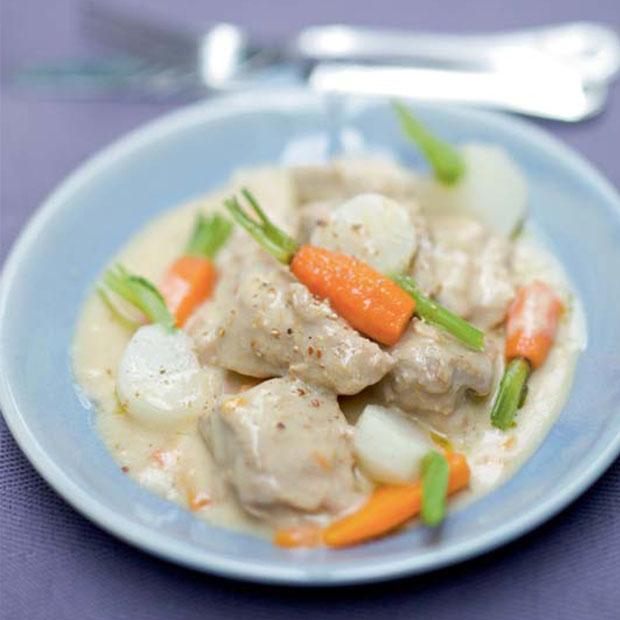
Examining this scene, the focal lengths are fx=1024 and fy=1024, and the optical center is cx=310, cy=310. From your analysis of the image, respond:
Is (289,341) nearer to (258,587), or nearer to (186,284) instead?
(186,284)

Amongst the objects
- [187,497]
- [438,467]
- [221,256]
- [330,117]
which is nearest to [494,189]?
[330,117]

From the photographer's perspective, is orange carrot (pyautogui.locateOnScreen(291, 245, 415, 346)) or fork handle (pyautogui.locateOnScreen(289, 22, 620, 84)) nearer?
orange carrot (pyautogui.locateOnScreen(291, 245, 415, 346))

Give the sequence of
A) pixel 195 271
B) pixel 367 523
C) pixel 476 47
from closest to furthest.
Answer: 1. pixel 367 523
2. pixel 195 271
3. pixel 476 47

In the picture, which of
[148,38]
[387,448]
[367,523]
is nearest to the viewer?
[367,523]

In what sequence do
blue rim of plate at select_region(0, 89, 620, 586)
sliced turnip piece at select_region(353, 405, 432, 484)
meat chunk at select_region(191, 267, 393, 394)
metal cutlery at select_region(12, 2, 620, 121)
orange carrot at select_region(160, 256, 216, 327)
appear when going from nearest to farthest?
blue rim of plate at select_region(0, 89, 620, 586) < sliced turnip piece at select_region(353, 405, 432, 484) < meat chunk at select_region(191, 267, 393, 394) < orange carrot at select_region(160, 256, 216, 327) < metal cutlery at select_region(12, 2, 620, 121)

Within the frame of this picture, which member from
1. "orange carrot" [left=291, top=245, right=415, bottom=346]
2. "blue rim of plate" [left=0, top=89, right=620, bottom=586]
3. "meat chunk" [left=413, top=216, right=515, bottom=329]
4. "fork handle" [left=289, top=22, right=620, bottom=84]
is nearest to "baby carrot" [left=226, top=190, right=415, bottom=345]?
"orange carrot" [left=291, top=245, right=415, bottom=346]

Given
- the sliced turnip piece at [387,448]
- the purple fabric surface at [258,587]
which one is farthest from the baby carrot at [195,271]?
the sliced turnip piece at [387,448]

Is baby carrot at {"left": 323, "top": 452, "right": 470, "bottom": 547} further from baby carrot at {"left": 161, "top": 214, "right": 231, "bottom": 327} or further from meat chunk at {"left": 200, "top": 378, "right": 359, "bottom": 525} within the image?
baby carrot at {"left": 161, "top": 214, "right": 231, "bottom": 327}

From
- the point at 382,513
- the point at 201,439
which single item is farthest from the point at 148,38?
the point at 382,513
